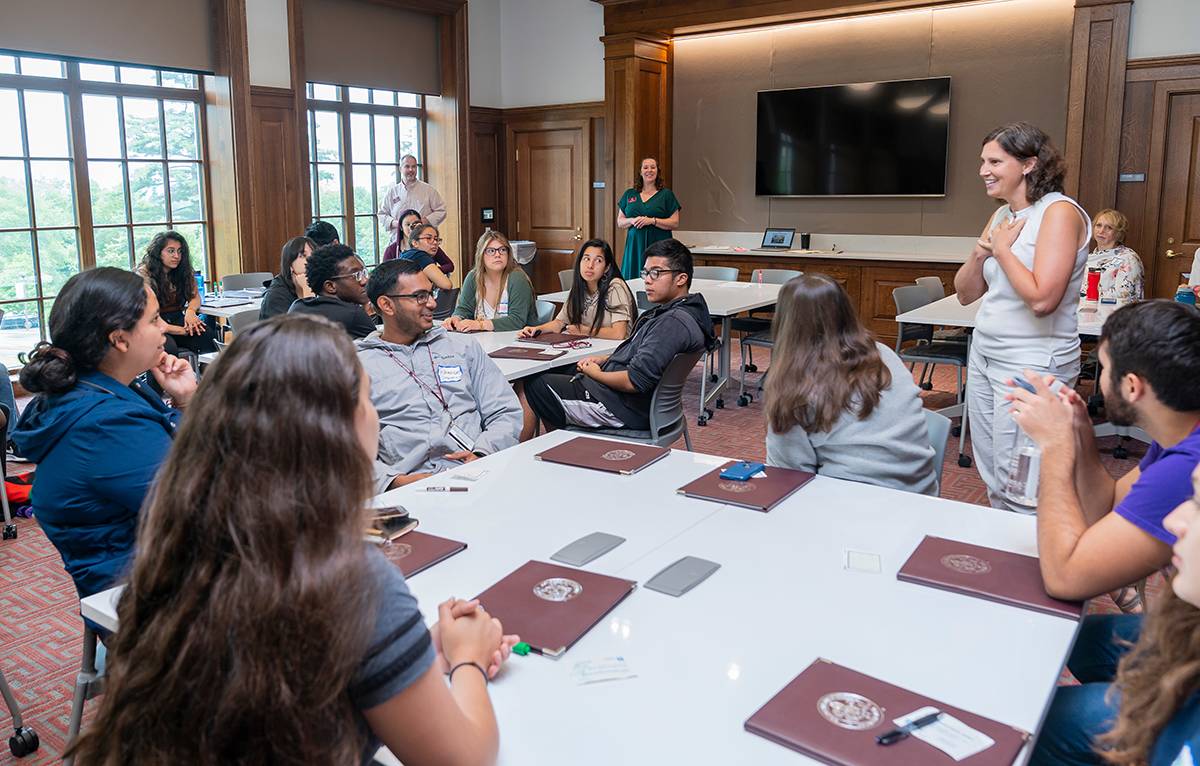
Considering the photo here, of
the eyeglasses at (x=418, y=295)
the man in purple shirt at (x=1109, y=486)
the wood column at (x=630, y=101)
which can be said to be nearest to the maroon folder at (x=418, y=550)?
the man in purple shirt at (x=1109, y=486)

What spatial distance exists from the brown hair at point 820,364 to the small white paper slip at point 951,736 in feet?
3.95

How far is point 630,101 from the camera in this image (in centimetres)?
904

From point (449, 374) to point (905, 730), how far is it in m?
2.22

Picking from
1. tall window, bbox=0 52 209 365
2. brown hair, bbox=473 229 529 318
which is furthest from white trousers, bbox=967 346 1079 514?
tall window, bbox=0 52 209 365

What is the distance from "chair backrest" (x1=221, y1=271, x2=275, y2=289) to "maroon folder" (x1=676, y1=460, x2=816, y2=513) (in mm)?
5417

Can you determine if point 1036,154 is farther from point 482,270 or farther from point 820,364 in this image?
point 482,270

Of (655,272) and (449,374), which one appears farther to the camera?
(655,272)

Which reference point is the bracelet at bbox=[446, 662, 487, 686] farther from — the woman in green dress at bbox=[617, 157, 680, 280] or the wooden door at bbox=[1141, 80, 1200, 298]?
the wooden door at bbox=[1141, 80, 1200, 298]

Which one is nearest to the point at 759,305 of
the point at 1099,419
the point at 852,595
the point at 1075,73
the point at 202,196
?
the point at 1099,419

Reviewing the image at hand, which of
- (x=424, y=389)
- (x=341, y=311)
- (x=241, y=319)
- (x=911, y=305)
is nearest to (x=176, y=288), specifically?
(x=241, y=319)

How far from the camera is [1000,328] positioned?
3.07 metres

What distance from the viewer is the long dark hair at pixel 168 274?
5.86m

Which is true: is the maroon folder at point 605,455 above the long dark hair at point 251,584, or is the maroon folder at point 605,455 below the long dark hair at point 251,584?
below

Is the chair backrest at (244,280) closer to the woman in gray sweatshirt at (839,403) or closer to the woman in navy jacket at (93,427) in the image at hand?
the woman in navy jacket at (93,427)
